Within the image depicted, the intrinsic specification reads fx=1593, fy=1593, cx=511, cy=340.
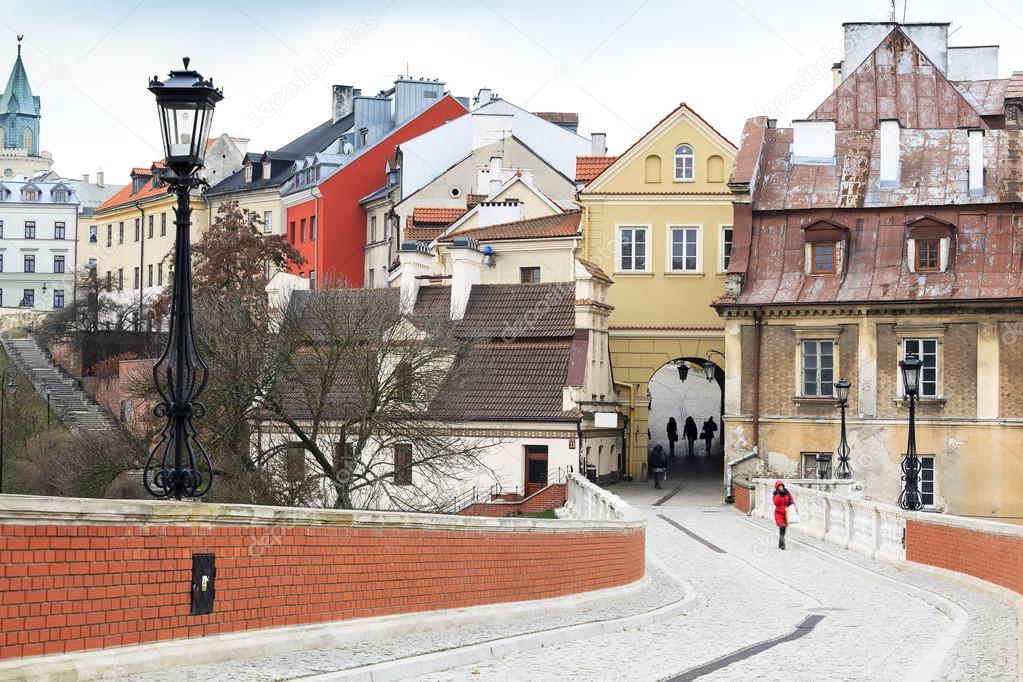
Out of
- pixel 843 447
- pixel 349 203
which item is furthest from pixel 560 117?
pixel 843 447

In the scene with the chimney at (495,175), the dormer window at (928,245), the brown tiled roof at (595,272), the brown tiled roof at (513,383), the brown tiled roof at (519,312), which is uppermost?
the chimney at (495,175)

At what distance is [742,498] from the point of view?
135 feet

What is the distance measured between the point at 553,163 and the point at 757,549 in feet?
143

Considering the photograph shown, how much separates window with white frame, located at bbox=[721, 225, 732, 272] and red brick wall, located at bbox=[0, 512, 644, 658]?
34307mm

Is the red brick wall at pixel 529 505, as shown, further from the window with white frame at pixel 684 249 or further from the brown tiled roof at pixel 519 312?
the window with white frame at pixel 684 249

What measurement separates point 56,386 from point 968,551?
5629 centimetres

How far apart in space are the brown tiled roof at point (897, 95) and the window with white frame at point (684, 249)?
6191 mm

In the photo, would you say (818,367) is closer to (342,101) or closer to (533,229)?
(533,229)

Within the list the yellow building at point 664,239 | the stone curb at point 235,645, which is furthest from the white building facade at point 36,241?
the stone curb at point 235,645

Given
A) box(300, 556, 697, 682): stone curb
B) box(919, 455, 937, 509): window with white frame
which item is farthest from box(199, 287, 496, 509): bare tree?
box(300, 556, 697, 682): stone curb

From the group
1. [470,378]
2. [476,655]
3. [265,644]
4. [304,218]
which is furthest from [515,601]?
[304,218]

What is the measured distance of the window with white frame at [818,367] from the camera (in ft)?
151

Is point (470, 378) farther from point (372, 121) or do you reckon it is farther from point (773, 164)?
point (372, 121)

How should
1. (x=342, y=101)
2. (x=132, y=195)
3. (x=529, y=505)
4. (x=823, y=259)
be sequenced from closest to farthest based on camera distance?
(x=529, y=505) < (x=823, y=259) < (x=342, y=101) < (x=132, y=195)
